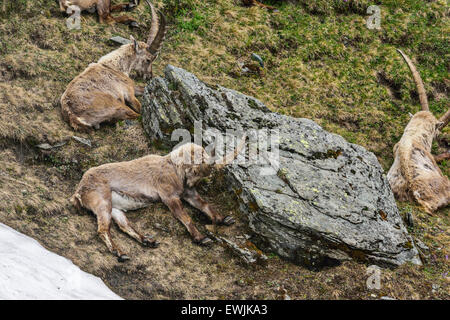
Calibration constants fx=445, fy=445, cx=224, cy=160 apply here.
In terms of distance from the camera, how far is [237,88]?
39.2 ft

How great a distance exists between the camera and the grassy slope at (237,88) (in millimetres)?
6699

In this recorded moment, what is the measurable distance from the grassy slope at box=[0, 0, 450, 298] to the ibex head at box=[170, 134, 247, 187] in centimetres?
60

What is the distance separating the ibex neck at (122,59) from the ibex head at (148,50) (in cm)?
12

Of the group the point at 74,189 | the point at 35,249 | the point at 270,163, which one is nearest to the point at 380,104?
the point at 270,163

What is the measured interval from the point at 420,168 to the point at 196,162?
567cm

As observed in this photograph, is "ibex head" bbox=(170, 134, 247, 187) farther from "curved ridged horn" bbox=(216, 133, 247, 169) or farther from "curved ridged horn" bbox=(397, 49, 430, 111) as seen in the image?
"curved ridged horn" bbox=(397, 49, 430, 111)

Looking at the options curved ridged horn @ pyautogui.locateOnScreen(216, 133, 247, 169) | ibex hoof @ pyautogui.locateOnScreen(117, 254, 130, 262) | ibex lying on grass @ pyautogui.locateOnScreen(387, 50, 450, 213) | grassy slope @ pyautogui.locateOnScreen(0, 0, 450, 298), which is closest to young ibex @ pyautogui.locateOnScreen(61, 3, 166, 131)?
grassy slope @ pyautogui.locateOnScreen(0, 0, 450, 298)

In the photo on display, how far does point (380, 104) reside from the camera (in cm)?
1277

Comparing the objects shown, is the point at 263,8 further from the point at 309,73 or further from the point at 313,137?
the point at 313,137

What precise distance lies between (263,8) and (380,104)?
5.02m

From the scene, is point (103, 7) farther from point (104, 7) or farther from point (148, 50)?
point (148, 50)

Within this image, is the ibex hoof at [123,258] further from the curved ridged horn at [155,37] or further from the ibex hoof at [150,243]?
the curved ridged horn at [155,37]

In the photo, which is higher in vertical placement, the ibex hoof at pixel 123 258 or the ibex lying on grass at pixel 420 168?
the ibex lying on grass at pixel 420 168

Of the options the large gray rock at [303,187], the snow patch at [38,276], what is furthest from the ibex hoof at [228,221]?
the snow patch at [38,276]
